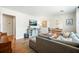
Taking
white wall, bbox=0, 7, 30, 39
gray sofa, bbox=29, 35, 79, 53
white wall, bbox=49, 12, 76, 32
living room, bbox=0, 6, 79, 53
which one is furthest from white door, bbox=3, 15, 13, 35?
white wall, bbox=49, 12, 76, 32

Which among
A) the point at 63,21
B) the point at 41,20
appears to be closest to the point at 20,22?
the point at 41,20

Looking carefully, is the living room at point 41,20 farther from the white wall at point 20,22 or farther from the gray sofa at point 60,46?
the gray sofa at point 60,46

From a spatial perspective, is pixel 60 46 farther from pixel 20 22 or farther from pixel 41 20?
pixel 41 20

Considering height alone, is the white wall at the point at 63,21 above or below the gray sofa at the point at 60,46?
above

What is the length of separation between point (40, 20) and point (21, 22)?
9.22ft

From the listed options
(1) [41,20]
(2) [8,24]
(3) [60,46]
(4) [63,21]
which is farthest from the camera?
(1) [41,20]

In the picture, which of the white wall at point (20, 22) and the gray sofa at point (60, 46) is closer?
the gray sofa at point (60, 46)

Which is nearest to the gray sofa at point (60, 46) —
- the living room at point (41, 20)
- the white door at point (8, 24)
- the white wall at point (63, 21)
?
the living room at point (41, 20)

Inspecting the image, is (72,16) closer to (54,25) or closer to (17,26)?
(54,25)

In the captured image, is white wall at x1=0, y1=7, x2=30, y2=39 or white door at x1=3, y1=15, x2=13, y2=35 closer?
white door at x1=3, y1=15, x2=13, y2=35

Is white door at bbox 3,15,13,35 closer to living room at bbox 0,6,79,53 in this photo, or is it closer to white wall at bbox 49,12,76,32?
living room at bbox 0,6,79,53

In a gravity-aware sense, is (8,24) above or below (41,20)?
below

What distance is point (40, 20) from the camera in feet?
32.5
